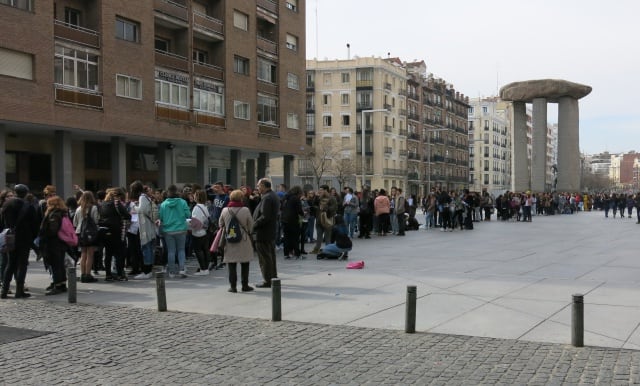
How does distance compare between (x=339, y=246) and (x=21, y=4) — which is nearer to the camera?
(x=339, y=246)

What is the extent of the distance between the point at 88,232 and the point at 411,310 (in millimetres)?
7177

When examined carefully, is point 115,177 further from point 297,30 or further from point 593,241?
point 593,241

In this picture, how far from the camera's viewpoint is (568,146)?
185ft

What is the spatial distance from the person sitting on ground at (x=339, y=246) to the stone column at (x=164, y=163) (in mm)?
21812

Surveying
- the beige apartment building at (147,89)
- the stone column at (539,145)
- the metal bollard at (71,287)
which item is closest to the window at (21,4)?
the beige apartment building at (147,89)

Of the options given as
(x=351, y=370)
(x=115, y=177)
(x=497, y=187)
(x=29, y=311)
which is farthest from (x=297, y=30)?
(x=497, y=187)

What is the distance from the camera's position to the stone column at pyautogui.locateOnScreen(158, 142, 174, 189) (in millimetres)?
35906

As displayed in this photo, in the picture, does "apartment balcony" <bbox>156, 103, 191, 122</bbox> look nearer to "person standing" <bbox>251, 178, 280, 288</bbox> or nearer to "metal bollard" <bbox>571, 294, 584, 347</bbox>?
"person standing" <bbox>251, 178, 280, 288</bbox>

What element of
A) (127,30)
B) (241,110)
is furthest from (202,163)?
(127,30)

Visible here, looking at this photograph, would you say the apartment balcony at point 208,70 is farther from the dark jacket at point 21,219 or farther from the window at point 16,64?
the dark jacket at point 21,219

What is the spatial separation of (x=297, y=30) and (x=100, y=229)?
36.2 meters

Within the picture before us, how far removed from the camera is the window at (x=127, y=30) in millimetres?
31266

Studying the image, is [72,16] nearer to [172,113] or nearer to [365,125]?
[172,113]

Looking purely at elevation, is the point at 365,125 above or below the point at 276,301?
above
